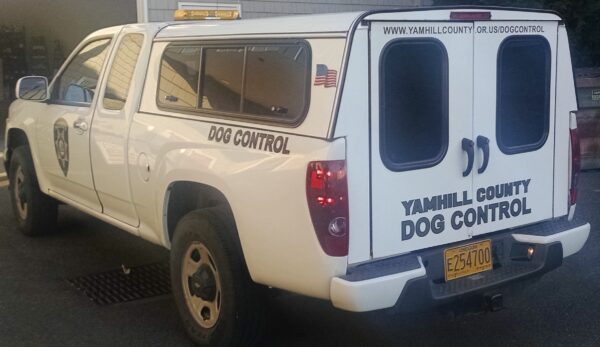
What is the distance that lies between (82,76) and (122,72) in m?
0.79

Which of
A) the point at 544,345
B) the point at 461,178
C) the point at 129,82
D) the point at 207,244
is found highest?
the point at 129,82

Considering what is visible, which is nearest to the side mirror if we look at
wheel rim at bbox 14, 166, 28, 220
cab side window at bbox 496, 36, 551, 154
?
wheel rim at bbox 14, 166, 28, 220

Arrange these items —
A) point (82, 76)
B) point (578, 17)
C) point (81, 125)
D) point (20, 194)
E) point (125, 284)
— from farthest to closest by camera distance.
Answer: point (578, 17) < point (20, 194) < point (82, 76) < point (125, 284) < point (81, 125)

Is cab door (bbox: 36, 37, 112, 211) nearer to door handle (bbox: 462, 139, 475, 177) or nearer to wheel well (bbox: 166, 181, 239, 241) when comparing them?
wheel well (bbox: 166, 181, 239, 241)

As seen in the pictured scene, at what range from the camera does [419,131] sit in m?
3.91

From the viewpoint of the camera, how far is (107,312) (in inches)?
202

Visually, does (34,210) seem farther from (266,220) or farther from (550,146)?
(550,146)

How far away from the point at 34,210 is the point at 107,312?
2.06 m

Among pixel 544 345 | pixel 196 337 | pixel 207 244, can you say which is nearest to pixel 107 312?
pixel 196 337

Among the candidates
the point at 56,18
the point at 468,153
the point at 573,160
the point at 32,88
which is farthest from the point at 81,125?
the point at 56,18

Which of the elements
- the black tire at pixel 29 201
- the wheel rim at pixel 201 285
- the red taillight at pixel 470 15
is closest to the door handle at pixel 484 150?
the red taillight at pixel 470 15

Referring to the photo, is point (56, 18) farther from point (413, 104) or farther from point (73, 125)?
point (413, 104)

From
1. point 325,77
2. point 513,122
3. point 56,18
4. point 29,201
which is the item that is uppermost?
point 56,18

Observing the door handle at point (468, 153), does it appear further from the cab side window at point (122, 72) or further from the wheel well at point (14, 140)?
the wheel well at point (14, 140)
